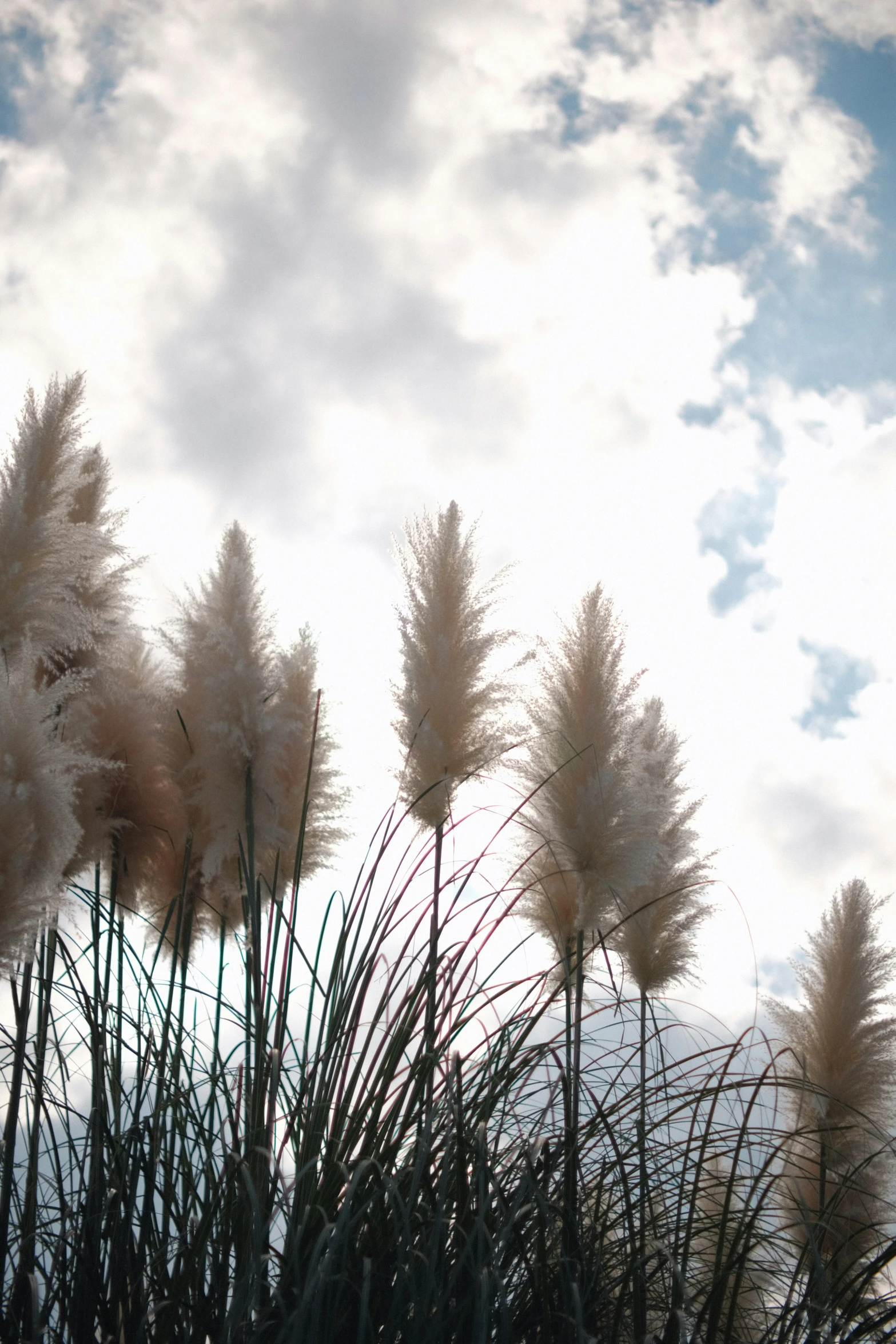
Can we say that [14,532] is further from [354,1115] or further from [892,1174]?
[892,1174]

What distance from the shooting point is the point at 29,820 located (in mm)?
2557

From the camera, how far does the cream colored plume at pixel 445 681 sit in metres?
3.39

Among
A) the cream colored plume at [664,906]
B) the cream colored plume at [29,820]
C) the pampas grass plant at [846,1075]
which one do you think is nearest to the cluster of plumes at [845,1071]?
the pampas grass plant at [846,1075]

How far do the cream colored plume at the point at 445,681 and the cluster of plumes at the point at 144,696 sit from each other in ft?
0.91

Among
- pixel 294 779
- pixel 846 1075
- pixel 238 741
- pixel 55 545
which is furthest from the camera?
pixel 846 1075

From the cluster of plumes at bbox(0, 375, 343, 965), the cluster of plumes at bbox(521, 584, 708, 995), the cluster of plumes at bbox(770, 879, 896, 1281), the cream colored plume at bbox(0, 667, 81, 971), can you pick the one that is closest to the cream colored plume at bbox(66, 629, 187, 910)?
the cluster of plumes at bbox(0, 375, 343, 965)

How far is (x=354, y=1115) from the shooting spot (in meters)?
2.69

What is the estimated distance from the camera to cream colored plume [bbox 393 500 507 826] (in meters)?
3.39

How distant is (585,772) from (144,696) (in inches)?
54.2

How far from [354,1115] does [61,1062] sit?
3.14 ft

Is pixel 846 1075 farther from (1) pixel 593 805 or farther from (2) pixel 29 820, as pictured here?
(2) pixel 29 820

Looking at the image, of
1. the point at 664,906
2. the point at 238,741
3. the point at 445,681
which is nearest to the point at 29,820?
the point at 238,741

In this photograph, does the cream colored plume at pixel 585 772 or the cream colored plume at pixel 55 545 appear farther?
the cream colored plume at pixel 585 772

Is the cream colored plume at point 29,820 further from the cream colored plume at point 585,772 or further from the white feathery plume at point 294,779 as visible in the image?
the cream colored plume at point 585,772
